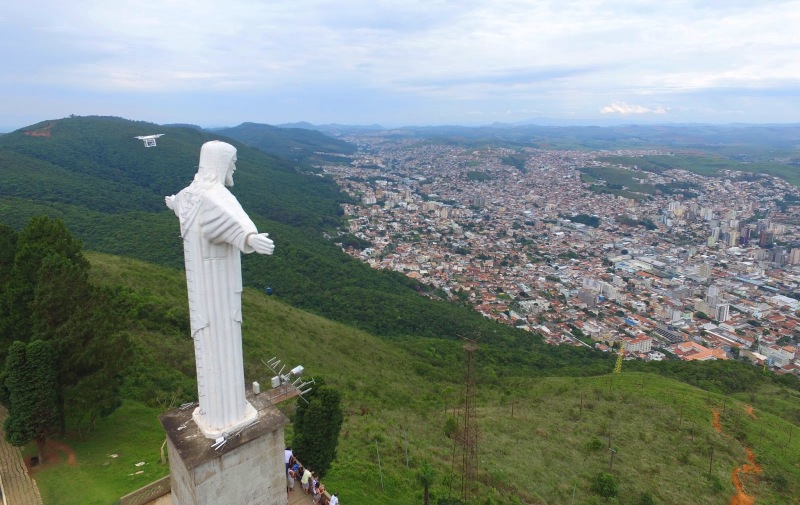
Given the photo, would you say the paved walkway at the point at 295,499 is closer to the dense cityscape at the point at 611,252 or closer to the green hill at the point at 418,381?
the green hill at the point at 418,381

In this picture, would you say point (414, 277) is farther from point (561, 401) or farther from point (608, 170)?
point (608, 170)

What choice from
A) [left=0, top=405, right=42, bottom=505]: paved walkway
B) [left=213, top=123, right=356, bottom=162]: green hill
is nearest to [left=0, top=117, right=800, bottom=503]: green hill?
[left=0, top=405, right=42, bottom=505]: paved walkway

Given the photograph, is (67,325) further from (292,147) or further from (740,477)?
(292,147)

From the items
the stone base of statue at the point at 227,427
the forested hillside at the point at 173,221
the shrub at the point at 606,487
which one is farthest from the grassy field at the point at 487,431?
the forested hillside at the point at 173,221

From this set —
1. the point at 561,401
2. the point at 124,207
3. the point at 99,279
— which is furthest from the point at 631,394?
the point at 124,207

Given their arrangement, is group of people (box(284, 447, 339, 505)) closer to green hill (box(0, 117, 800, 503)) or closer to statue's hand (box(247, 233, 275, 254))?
green hill (box(0, 117, 800, 503))

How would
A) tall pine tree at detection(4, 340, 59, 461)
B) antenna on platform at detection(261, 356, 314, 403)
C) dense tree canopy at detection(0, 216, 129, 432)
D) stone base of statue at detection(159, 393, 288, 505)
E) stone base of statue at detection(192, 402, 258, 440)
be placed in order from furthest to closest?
dense tree canopy at detection(0, 216, 129, 432) < tall pine tree at detection(4, 340, 59, 461) < antenna on platform at detection(261, 356, 314, 403) < stone base of statue at detection(192, 402, 258, 440) < stone base of statue at detection(159, 393, 288, 505)
